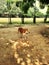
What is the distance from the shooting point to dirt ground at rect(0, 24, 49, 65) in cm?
961

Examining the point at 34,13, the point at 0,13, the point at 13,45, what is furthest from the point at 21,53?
the point at 0,13

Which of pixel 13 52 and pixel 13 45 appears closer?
pixel 13 52

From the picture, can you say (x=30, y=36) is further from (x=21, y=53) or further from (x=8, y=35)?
(x=21, y=53)

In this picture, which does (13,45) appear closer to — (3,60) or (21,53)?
(21,53)

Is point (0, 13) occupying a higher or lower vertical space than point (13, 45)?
lower

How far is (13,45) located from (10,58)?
1.95m

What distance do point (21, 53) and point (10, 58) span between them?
0.92m

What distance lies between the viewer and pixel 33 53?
10586 millimetres

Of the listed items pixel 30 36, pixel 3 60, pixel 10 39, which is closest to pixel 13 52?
pixel 3 60

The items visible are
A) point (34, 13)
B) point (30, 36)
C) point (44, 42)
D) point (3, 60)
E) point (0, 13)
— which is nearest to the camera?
point (3, 60)

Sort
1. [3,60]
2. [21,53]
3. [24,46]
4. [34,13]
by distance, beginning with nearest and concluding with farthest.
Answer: [3,60] → [21,53] → [24,46] → [34,13]

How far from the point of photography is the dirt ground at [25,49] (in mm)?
9609

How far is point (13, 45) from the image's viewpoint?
38.3ft

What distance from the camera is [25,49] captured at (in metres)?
11.1
